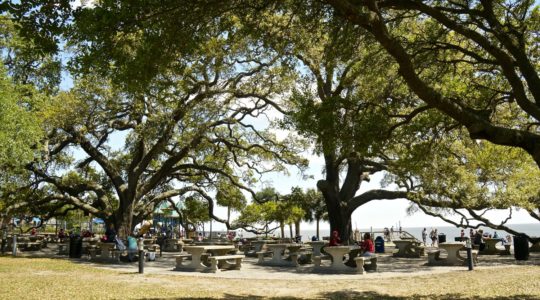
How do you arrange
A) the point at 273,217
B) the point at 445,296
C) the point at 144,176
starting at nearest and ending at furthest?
the point at 445,296, the point at 144,176, the point at 273,217

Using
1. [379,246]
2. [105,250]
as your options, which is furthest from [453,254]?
[105,250]

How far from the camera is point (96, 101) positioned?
19.2 m

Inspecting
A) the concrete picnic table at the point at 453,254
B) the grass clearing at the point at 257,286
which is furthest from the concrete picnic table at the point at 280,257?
the concrete picnic table at the point at 453,254

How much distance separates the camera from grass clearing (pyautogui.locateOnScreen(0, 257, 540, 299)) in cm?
869

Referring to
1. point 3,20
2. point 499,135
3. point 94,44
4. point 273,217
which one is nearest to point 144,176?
point 3,20

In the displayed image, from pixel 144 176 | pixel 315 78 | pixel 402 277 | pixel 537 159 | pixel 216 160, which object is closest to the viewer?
pixel 537 159

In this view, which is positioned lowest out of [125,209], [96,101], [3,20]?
[125,209]

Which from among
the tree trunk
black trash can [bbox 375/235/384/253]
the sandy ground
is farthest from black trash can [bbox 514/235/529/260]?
black trash can [bbox 375/235/384/253]

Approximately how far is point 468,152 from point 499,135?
1206cm

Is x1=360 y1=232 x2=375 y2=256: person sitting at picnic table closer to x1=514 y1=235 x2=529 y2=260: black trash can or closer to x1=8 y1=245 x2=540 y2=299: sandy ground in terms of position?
x1=8 y1=245 x2=540 y2=299: sandy ground

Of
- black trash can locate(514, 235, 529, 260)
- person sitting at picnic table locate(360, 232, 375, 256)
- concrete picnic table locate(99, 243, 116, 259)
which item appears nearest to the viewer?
person sitting at picnic table locate(360, 232, 375, 256)

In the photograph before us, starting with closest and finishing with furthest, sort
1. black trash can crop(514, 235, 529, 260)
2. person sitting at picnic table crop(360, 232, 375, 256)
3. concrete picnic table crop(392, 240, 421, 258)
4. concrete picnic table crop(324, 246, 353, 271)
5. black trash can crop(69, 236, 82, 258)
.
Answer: concrete picnic table crop(324, 246, 353, 271) < person sitting at picnic table crop(360, 232, 375, 256) < black trash can crop(514, 235, 529, 260) < black trash can crop(69, 236, 82, 258) < concrete picnic table crop(392, 240, 421, 258)

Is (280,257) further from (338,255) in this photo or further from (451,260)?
(451,260)

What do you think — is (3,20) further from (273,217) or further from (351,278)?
(273,217)
